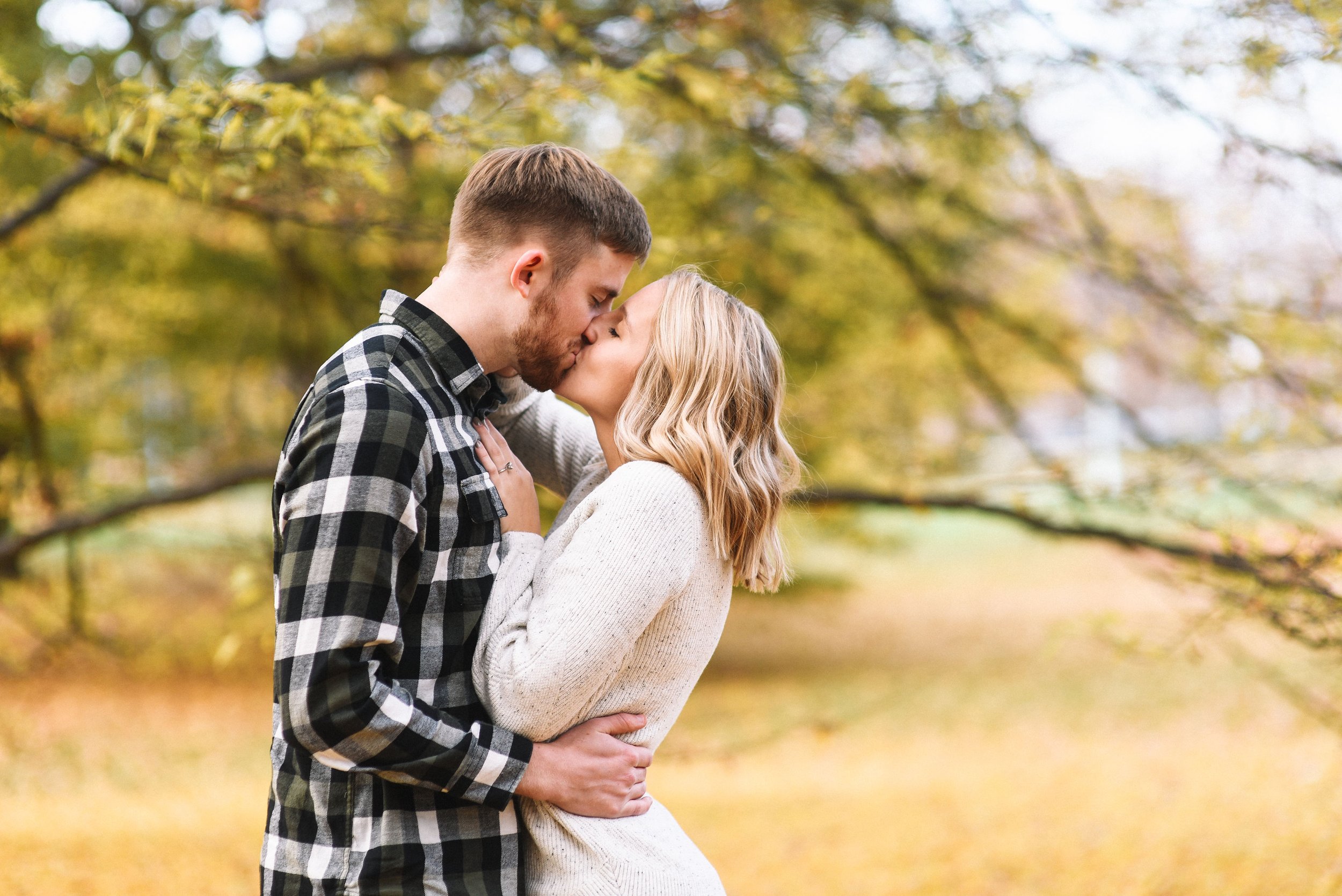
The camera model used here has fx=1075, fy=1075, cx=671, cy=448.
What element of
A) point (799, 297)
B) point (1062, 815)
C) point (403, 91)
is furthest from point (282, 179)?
point (1062, 815)

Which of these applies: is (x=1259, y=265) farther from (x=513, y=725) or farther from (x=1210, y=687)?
(x=1210, y=687)

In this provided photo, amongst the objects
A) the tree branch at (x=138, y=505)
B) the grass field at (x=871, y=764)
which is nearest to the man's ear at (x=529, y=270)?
the grass field at (x=871, y=764)

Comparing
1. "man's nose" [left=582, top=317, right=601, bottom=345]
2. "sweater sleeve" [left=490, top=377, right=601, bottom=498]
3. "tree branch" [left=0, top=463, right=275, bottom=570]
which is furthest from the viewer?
"tree branch" [left=0, top=463, right=275, bottom=570]

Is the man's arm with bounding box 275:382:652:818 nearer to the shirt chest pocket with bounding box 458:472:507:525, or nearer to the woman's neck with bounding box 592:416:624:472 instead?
the shirt chest pocket with bounding box 458:472:507:525

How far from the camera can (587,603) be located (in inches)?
65.8

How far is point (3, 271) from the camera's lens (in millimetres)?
7520

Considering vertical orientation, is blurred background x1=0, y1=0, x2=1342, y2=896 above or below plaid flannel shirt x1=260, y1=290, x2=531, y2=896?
below

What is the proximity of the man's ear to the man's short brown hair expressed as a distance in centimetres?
2

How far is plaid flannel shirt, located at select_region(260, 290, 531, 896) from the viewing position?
5.09 ft

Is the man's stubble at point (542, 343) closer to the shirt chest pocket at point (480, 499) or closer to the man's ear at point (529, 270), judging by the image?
the man's ear at point (529, 270)

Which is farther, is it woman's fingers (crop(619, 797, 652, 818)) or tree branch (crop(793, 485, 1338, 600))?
tree branch (crop(793, 485, 1338, 600))

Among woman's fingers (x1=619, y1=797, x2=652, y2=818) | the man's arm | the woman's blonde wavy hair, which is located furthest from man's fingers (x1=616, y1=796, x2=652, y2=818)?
the woman's blonde wavy hair

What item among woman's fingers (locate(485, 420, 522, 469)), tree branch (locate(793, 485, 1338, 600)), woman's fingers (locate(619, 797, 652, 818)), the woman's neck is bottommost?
tree branch (locate(793, 485, 1338, 600))

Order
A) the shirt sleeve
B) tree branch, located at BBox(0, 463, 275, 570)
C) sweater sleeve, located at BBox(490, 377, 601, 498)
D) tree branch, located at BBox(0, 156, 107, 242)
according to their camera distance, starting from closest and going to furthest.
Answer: the shirt sleeve < sweater sleeve, located at BBox(490, 377, 601, 498) < tree branch, located at BBox(0, 156, 107, 242) < tree branch, located at BBox(0, 463, 275, 570)
